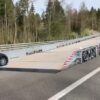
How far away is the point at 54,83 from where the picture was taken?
14953 mm

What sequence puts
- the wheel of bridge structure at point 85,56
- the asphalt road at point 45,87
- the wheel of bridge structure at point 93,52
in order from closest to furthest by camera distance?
1. the asphalt road at point 45,87
2. the wheel of bridge structure at point 85,56
3. the wheel of bridge structure at point 93,52

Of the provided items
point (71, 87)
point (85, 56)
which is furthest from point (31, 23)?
point (71, 87)

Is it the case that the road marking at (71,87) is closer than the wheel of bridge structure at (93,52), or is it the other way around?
the road marking at (71,87)

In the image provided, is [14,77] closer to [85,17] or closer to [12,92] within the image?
[12,92]

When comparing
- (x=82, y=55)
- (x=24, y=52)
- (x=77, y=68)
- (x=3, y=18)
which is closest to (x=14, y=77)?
(x=77, y=68)

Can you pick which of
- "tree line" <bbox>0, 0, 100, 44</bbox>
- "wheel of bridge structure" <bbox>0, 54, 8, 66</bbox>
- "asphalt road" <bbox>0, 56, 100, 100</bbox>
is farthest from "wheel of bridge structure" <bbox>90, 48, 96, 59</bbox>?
"tree line" <bbox>0, 0, 100, 44</bbox>

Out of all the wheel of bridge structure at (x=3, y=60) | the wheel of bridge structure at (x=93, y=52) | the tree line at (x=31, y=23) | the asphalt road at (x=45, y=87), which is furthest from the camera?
the tree line at (x=31, y=23)

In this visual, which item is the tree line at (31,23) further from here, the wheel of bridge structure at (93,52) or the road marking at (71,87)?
the road marking at (71,87)

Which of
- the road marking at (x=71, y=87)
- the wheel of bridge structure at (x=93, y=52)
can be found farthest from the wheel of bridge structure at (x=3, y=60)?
the wheel of bridge structure at (x=93, y=52)

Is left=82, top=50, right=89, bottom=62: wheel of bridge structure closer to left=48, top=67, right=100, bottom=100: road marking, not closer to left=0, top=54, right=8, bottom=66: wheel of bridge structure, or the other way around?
left=0, top=54, right=8, bottom=66: wheel of bridge structure

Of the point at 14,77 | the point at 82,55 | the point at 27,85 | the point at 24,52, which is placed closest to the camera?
the point at 27,85

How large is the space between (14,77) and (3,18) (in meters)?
85.4

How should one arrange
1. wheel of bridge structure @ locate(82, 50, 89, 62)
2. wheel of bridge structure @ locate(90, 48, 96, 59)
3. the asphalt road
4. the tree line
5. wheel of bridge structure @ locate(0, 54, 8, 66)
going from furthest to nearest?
1. the tree line
2. wheel of bridge structure @ locate(90, 48, 96, 59)
3. wheel of bridge structure @ locate(82, 50, 89, 62)
4. wheel of bridge structure @ locate(0, 54, 8, 66)
5. the asphalt road

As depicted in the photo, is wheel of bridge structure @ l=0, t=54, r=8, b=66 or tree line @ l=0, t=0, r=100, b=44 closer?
wheel of bridge structure @ l=0, t=54, r=8, b=66
